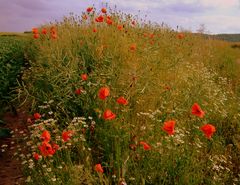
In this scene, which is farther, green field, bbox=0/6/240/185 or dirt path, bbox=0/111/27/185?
dirt path, bbox=0/111/27/185

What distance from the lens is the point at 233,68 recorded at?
10742mm

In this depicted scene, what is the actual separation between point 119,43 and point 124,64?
0.80 metres

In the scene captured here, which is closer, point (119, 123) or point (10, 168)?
point (119, 123)

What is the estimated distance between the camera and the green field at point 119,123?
3.65 meters

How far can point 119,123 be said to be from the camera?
4.15m

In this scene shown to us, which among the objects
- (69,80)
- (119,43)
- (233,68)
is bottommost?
(233,68)

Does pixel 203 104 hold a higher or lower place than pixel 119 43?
lower

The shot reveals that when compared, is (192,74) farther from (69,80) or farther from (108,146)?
(108,146)

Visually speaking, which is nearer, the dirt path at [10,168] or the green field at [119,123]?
the green field at [119,123]

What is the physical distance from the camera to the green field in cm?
365

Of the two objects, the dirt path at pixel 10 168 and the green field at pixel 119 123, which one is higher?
the green field at pixel 119 123

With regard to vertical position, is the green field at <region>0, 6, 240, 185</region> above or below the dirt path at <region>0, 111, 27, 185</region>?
above

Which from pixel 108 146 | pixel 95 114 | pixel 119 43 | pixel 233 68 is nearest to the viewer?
pixel 108 146

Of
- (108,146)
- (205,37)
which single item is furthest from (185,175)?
(205,37)
